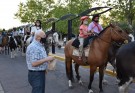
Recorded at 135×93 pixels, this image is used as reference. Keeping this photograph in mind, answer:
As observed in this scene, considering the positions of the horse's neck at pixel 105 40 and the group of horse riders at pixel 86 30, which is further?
the group of horse riders at pixel 86 30

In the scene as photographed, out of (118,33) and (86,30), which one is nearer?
(118,33)

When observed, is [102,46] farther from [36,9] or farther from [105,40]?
[36,9]

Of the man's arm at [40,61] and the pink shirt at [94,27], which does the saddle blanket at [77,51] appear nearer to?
the pink shirt at [94,27]

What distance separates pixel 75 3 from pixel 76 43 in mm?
34828

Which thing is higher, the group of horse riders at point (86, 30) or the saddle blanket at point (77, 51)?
the group of horse riders at point (86, 30)

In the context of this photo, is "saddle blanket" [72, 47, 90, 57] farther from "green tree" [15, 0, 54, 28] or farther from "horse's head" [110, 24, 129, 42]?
"green tree" [15, 0, 54, 28]

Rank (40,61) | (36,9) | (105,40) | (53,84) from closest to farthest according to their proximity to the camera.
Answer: (40,61), (105,40), (53,84), (36,9)

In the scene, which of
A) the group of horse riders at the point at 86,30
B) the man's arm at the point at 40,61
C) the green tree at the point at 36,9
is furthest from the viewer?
the green tree at the point at 36,9

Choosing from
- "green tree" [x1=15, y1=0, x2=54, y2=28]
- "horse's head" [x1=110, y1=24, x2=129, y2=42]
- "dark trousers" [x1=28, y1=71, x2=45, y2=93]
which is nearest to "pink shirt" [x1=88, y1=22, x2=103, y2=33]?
"horse's head" [x1=110, y1=24, x2=129, y2=42]

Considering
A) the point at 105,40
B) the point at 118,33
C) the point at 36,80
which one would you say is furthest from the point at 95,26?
the point at 36,80

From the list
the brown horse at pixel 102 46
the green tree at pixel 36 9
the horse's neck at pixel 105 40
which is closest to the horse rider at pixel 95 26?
the brown horse at pixel 102 46

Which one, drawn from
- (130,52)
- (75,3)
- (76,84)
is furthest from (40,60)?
(75,3)

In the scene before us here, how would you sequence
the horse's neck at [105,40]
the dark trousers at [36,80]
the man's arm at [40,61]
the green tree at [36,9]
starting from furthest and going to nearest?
the green tree at [36,9] → the horse's neck at [105,40] → the dark trousers at [36,80] → the man's arm at [40,61]

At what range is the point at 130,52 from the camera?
841 centimetres
